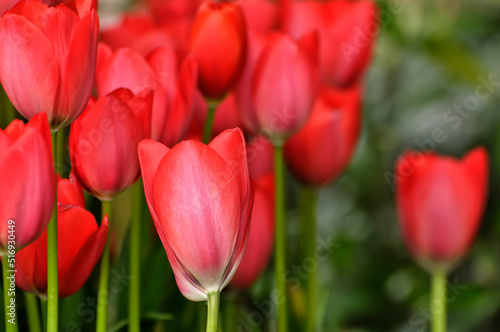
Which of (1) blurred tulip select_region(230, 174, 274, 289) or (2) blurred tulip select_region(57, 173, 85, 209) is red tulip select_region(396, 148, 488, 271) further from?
(2) blurred tulip select_region(57, 173, 85, 209)

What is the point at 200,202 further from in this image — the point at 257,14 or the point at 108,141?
the point at 257,14

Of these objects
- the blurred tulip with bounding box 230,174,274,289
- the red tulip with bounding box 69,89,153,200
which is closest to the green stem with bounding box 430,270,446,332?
the blurred tulip with bounding box 230,174,274,289

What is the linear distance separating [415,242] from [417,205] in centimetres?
3

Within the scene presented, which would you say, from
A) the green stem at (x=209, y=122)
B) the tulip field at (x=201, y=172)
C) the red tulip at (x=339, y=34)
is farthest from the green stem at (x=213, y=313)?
the red tulip at (x=339, y=34)

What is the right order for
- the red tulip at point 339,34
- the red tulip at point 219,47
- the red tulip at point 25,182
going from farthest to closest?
the red tulip at point 339,34 → the red tulip at point 219,47 → the red tulip at point 25,182

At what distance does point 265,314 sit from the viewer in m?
0.47

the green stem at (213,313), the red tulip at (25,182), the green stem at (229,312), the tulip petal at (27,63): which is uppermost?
the tulip petal at (27,63)

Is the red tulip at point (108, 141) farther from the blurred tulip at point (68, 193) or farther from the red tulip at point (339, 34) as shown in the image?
the red tulip at point (339, 34)

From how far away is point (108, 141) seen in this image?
0.26 meters

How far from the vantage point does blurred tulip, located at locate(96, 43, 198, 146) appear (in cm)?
28

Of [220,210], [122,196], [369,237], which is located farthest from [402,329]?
[220,210]

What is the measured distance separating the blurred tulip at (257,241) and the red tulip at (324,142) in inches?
1.7

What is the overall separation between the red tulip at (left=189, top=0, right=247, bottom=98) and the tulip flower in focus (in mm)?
102

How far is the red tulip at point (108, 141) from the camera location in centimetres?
26
